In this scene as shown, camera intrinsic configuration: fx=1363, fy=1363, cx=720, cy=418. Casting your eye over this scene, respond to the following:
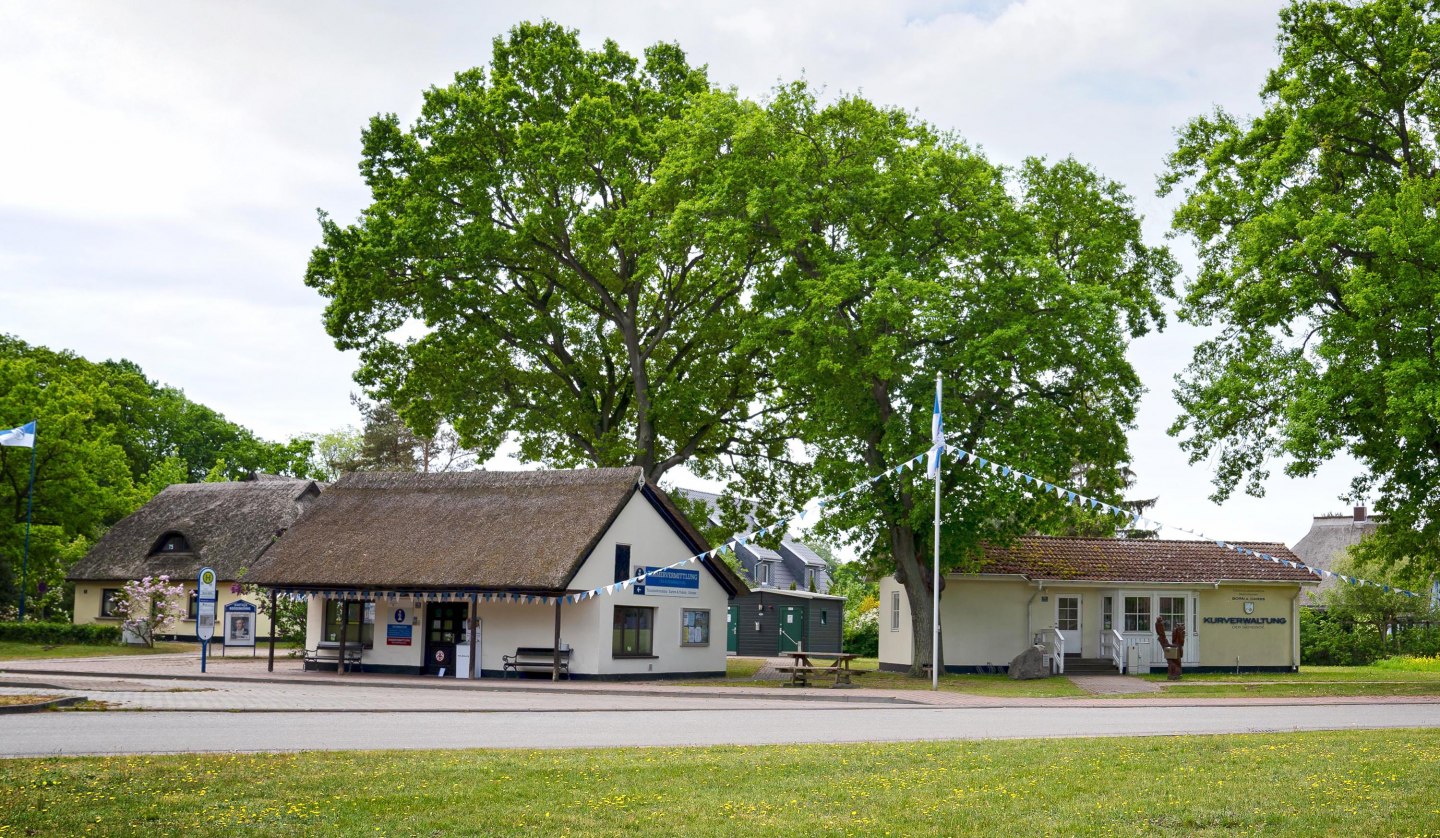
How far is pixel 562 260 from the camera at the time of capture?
40.2 m

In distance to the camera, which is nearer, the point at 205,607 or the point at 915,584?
the point at 205,607

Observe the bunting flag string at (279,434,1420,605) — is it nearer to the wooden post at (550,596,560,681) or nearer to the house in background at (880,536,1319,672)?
the wooden post at (550,596,560,681)

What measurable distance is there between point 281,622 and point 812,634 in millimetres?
21631

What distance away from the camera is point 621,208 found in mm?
38406

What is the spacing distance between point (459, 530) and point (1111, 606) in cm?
1927

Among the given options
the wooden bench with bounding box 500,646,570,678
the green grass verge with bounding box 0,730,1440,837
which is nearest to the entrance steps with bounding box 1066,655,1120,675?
the wooden bench with bounding box 500,646,570,678

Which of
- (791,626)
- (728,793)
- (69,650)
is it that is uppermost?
(728,793)

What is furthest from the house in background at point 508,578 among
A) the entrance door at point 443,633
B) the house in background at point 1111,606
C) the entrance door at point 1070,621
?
the entrance door at point 1070,621

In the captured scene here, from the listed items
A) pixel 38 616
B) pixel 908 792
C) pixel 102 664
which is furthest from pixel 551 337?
pixel 908 792

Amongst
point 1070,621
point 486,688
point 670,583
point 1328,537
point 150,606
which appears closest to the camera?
point 486,688

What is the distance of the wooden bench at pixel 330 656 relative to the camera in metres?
34.4

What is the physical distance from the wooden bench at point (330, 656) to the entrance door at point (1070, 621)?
65.0 ft

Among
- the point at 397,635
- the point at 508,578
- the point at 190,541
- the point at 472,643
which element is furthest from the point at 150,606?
the point at 508,578

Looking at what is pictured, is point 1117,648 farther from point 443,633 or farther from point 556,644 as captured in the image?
point 443,633
